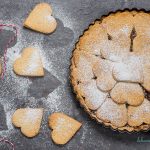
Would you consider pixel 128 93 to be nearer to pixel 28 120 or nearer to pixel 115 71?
pixel 115 71

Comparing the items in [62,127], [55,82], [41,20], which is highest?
[41,20]

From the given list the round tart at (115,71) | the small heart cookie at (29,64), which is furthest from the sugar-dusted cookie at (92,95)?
the small heart cookie at (29,64)

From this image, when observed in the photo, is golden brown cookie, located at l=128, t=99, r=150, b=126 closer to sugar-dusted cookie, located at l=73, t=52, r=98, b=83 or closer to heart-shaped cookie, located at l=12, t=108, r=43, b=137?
sugar-dusted cookie, located at l=73, t=52, r=98, b=83

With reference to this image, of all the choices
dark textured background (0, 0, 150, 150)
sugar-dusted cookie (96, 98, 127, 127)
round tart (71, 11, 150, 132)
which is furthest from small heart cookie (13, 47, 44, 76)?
sugar-dusted cookie (96, 98, 127, 127)

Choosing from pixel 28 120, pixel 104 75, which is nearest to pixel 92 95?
pixel 104 75

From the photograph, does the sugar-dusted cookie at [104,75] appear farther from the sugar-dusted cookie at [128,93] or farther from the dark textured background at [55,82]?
the dark textured background at [55,82]
